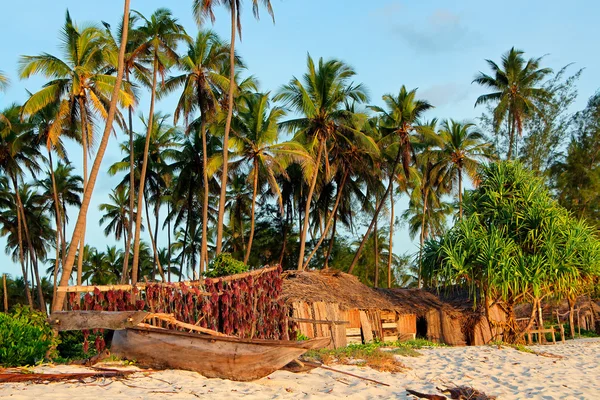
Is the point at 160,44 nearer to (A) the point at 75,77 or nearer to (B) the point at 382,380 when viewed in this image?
(A) the point at 75,77

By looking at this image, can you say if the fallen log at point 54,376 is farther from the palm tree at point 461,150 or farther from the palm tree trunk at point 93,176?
the palm tree at point 461,150

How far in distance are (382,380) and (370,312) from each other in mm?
8949

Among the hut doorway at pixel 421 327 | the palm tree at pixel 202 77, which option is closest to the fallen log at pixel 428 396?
the hut doorway at pixel 421 327

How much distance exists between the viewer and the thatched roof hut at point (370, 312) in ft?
53.2

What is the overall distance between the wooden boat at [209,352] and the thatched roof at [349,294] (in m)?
7.03

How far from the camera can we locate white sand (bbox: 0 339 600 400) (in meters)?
7.62

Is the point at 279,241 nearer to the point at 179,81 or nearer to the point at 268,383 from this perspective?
the point at 179,81

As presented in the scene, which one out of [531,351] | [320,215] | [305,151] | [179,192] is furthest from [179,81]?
[531,351]

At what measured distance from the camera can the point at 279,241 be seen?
35.2m

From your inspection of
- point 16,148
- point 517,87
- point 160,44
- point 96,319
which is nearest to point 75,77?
point 160,44

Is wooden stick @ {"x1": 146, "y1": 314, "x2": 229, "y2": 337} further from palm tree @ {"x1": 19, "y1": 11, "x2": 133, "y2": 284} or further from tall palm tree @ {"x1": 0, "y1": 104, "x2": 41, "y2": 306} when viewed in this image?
tall palm tree @ {"x1": 0, "y1": 104, "x2": 41, "y2": 306}

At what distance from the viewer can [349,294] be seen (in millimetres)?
18781

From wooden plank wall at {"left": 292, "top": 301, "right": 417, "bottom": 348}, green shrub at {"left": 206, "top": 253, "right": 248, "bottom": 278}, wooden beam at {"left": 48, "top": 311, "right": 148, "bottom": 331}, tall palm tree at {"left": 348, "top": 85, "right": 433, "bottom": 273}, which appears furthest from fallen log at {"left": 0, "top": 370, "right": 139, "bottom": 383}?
tall palm tree at {"left": 348, "top": 85, "right": 433, "bottom": 273}

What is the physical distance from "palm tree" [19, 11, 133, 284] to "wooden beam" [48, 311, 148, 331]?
454 inches
